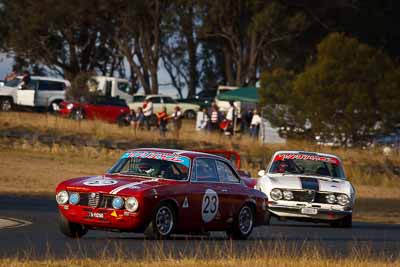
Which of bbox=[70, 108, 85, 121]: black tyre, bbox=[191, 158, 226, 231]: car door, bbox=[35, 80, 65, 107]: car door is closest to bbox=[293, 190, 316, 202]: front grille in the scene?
bbox=[191, 158, 226, 231]: car door

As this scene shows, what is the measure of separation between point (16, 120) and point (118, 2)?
24072mm

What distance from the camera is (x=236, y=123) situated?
48.9 metres

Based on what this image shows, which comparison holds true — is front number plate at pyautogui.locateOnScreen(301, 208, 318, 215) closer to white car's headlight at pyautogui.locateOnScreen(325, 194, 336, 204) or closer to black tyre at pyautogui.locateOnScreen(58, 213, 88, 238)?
white car's headlight at pyautogui.locateOnScreen(325, 194, 336, 204)

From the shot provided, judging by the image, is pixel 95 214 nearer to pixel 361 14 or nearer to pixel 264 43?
pixel 264 43

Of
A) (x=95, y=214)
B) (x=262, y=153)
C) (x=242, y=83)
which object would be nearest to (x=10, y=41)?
(x=242, y=83)

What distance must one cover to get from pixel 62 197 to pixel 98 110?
36.5 m

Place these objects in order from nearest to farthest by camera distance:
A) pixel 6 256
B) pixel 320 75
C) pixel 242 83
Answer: pixel 6 256, pixel 320 75, pixel 242 83

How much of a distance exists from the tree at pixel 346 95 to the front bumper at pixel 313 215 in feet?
79.3

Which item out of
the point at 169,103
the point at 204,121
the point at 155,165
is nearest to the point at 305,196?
the point at 155,165

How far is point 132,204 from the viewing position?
1493cm

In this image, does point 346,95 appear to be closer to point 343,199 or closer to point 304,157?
point 304,157

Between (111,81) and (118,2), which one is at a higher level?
(118,2)

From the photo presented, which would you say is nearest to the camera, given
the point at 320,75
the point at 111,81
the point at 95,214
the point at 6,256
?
the point at 6,256

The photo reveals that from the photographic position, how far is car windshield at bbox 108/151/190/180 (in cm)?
1617
